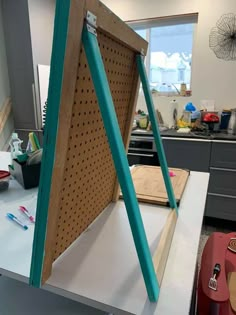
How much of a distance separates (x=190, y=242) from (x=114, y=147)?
44 cm

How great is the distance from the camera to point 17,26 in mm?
2699

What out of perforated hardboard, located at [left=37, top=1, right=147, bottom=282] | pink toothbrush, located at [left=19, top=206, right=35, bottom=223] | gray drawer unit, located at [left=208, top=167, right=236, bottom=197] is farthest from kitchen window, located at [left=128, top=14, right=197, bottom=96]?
pink toothbrush, located at [left=19, top=206, right=35, bottom=223]

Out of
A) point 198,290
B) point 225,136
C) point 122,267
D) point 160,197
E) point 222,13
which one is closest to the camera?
A: point 122,267

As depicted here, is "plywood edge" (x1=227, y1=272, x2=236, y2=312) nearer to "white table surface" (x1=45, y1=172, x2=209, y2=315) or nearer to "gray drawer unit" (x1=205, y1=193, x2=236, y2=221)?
"white table surface" (x1=45, y1=172, x2=209, y2=315)

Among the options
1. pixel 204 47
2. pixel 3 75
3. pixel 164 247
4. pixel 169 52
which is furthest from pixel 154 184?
pixel 3 75

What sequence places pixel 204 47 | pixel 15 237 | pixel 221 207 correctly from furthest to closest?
pixel 204 47
pixel 221 207
pixel 15 237

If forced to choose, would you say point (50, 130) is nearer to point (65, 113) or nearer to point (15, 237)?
point (65, 113)

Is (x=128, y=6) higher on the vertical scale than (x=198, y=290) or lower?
higher

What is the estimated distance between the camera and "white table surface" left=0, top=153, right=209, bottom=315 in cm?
54

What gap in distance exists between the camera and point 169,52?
3.04m

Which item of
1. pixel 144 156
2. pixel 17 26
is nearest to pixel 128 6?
pixel 17 26

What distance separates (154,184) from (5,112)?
2478mm

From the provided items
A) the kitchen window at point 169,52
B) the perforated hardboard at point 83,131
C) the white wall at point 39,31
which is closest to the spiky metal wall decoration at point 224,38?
the kitchen window at point 169,52

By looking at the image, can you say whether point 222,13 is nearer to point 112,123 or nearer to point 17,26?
point 17,26
